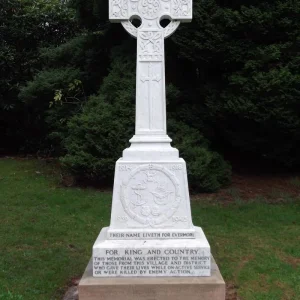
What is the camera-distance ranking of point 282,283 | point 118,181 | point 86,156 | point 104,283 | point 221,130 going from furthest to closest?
point 221,130 → point 86,156 → point 282,283 → point 118,181 → point 104,283

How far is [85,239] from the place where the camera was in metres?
6.59

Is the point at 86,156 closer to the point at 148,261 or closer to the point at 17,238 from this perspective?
the point at 17,238

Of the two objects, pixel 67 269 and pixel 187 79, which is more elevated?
pixel 187 79

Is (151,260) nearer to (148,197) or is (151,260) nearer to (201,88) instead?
(148,197)

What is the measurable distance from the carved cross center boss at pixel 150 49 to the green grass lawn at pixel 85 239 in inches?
80.4

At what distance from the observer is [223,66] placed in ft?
31.0

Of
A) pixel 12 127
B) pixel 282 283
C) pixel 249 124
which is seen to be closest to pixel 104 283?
pixel 282 283

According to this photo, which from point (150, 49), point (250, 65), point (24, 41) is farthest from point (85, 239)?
point (24, 41)

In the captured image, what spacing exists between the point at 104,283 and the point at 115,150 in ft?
16.8

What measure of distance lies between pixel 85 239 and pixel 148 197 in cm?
249

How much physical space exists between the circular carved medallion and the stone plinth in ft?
2.00

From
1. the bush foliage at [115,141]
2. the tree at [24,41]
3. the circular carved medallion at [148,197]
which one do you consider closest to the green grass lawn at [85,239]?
the bush foliage at [115,141]

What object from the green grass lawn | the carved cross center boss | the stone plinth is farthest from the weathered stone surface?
the green grass lawn

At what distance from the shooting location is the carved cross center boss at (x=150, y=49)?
4.54 meters
